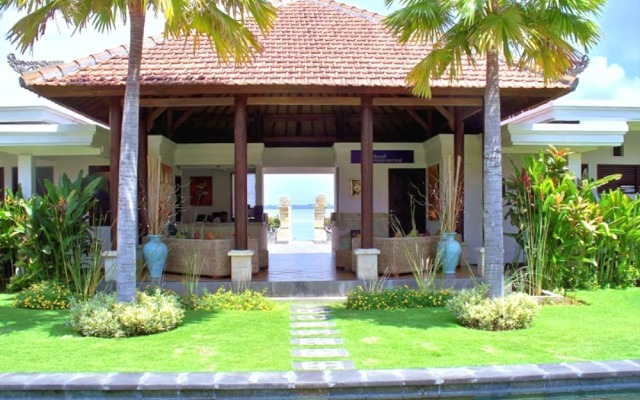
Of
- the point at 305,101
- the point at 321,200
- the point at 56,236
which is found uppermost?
the point at 305,101

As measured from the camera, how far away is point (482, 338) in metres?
6.57

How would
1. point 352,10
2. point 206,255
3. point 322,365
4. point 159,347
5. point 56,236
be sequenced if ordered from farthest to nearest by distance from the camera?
1. point 352,10
2. point 206,255
3. point 56,236
4. point 159,347
5. point 322,365

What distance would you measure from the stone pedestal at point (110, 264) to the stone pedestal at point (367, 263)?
160 inches

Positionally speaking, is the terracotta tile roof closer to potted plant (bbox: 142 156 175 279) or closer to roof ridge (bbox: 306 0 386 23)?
roof ridge (bbox: 306 0 386 23)

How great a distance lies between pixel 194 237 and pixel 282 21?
17.2 feet

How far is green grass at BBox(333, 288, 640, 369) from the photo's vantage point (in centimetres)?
574

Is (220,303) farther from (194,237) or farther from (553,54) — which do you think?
(553,54)

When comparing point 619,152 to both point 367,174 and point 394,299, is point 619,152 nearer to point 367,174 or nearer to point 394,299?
point 367,174

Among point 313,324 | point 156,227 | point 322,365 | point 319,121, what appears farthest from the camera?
point 319,121

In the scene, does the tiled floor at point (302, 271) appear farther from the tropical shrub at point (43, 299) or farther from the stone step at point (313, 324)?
the stone step at point (313, 324)

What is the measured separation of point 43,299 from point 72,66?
156 inches

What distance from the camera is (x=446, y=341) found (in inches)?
252

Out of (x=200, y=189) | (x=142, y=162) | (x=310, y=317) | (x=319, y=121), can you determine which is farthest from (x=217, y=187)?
(x=310, y=317)

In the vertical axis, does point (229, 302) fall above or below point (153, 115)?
below
